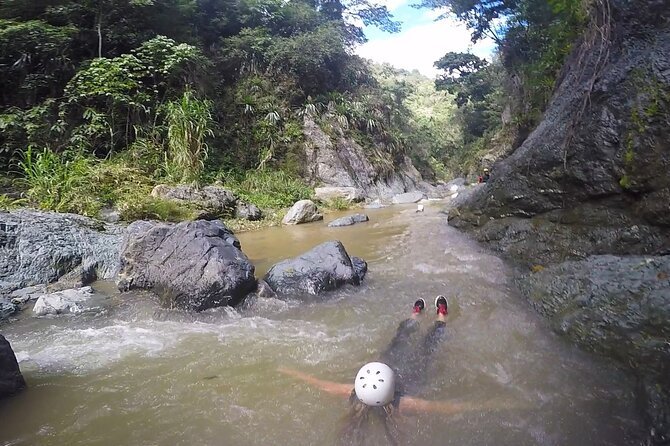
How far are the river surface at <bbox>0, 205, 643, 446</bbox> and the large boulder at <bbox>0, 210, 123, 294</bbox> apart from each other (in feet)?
3.47

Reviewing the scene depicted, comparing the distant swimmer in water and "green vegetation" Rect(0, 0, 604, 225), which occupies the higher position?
"green vegetation" Rect(0, 0, 604, 225)

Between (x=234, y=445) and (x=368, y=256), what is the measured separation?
14.9 ft

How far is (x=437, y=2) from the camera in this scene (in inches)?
852

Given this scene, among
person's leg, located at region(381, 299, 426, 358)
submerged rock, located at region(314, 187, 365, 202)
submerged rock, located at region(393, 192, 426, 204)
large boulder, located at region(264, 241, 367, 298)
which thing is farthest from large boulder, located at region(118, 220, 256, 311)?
submerged rock, located at region(393, 192, 426, 204)

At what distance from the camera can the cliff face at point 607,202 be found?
8.55ft

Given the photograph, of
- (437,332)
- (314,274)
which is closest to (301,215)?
(314,274)

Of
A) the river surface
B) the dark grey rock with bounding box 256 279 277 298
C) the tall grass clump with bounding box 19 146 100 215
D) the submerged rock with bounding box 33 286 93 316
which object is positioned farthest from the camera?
the tall grass clump with bounding box 19 146 100 215

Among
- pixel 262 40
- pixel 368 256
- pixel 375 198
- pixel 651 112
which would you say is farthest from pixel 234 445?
pixel 262 40

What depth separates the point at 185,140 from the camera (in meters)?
10.7

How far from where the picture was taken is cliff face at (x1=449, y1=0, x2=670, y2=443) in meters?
2.61

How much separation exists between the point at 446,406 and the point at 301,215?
8.44m

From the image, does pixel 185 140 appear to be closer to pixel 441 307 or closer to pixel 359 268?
pixel 359 268

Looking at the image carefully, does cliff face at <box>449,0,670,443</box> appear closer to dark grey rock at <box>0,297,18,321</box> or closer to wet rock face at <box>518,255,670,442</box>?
wet rock face at <box>518,255,670,442</box>

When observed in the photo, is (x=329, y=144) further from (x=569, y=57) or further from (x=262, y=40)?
(x=569, y=57)
